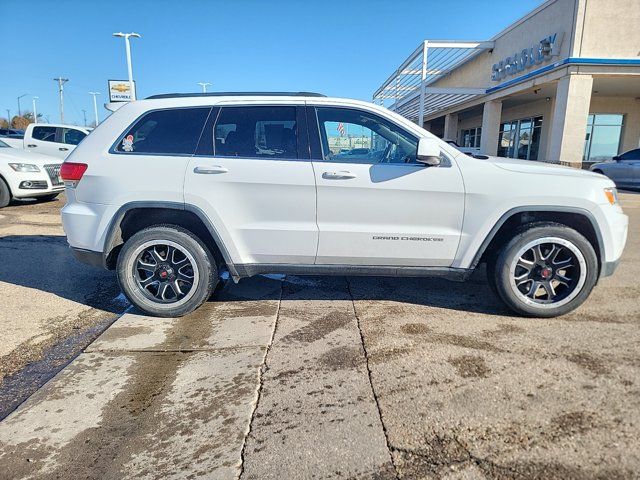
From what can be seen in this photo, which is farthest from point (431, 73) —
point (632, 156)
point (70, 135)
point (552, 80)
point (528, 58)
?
point (70, 135)

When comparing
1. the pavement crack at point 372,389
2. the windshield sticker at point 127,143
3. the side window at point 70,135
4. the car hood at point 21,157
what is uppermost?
the side window at point 70,135

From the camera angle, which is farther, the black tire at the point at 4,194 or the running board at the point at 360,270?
the black tire at the point at 4,194

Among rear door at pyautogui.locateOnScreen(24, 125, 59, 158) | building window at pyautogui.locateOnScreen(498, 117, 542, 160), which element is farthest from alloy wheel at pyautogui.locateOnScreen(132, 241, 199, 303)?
building window at pyautogui.locateOnScreen(498, 117, 542, 160)

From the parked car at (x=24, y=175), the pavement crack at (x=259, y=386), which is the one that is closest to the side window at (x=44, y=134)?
the parked car at (x=24, y=175)

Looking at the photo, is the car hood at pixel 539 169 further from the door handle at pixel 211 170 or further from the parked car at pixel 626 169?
the parked car at pixel 626 169

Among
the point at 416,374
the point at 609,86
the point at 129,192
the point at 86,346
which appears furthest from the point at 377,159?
the point at 609,86

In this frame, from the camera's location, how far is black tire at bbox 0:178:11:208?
29.6 feet

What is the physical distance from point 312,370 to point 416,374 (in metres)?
0.72

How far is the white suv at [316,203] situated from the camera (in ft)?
11.6

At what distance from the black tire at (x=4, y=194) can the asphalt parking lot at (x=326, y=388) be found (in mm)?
6007

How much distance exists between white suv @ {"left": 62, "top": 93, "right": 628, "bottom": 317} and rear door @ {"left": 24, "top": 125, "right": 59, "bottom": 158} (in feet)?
37.3

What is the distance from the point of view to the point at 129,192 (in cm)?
359

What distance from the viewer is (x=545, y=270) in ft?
11.9

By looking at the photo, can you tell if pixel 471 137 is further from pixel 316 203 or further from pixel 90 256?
pixel 90 256
